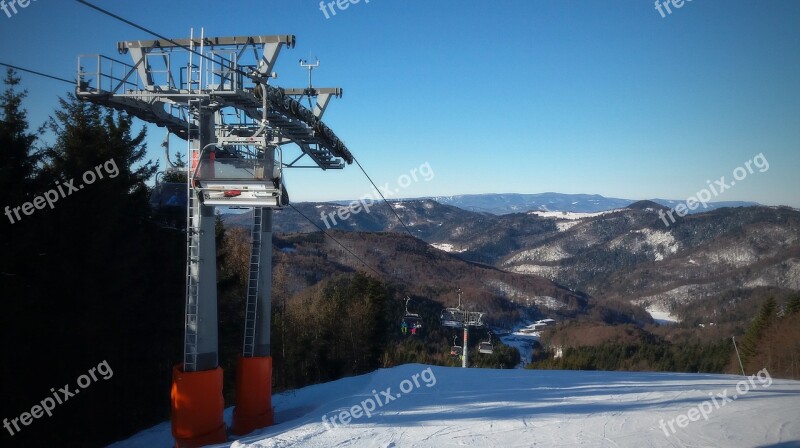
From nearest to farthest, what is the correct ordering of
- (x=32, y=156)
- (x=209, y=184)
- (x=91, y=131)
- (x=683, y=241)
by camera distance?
(x=209, y=184), (x=32, y=156), (x=91, y=131), (x=683, y=241)

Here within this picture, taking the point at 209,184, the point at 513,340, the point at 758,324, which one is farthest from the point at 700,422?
the point at 513,340

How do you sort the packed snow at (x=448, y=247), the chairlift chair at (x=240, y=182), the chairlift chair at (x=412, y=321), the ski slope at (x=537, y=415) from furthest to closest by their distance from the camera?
the packed snow at (x=448, y=247), the chairlift chair at (x=412, y=321), the chairlift chair at (x=240, y=182), the ski slope at (x=537, y=415)

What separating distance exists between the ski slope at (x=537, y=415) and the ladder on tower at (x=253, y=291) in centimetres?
175

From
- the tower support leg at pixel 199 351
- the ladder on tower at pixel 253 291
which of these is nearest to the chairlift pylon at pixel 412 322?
the ladder on tower at pixel 253 291

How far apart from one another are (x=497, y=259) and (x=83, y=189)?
13038cm

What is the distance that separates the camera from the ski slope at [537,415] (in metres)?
7.21

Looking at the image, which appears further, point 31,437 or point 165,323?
point 165,323

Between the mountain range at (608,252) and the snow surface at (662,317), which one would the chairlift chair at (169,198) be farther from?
the snow surface at (662,317)

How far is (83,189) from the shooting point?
11.1 meters

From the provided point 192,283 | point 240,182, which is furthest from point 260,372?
point 240,182

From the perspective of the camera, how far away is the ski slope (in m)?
7.21

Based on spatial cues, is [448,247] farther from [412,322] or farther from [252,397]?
[252,397]

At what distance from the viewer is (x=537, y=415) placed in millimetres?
8609

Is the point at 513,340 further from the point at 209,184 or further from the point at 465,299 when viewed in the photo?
the point at 209,184
